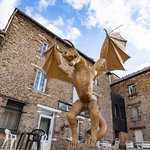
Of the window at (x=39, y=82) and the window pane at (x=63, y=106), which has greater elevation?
the window at (x=39, y=82)

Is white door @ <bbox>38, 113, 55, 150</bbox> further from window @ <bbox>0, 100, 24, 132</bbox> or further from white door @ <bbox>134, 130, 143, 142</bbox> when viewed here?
white door @ <bbox>134, 130, 143, 142</bbox>

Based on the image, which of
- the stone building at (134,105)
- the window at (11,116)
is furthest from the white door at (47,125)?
the stone building at (134,105)

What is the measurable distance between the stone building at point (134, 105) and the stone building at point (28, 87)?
6.75 metres

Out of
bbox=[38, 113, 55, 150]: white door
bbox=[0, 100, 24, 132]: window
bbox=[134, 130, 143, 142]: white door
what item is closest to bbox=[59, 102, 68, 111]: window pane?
bbox=[38, 113, 55, 150]: white door

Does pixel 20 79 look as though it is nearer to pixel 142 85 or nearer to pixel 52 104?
pixel 52 104

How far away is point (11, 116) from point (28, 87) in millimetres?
1901

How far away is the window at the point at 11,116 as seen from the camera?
889cm

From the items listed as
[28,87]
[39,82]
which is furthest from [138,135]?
[28,87]

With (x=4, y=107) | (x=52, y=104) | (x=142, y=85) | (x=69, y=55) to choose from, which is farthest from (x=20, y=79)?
(x=142, y=85)

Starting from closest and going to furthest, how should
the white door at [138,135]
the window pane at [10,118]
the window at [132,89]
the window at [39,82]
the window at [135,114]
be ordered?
the window pane at [10,118] → the window at [39,82] → the white door at [138,135] → the window at [135,114] → the window at [132,89]

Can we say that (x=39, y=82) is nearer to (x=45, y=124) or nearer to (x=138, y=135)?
(x=45, y=124)

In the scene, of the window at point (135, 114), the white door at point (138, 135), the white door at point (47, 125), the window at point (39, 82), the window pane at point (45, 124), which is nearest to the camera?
the white door at point (47, 125)

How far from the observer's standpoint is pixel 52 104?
36.8ft

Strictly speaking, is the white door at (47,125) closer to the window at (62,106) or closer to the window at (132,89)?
the window at (62,106)
